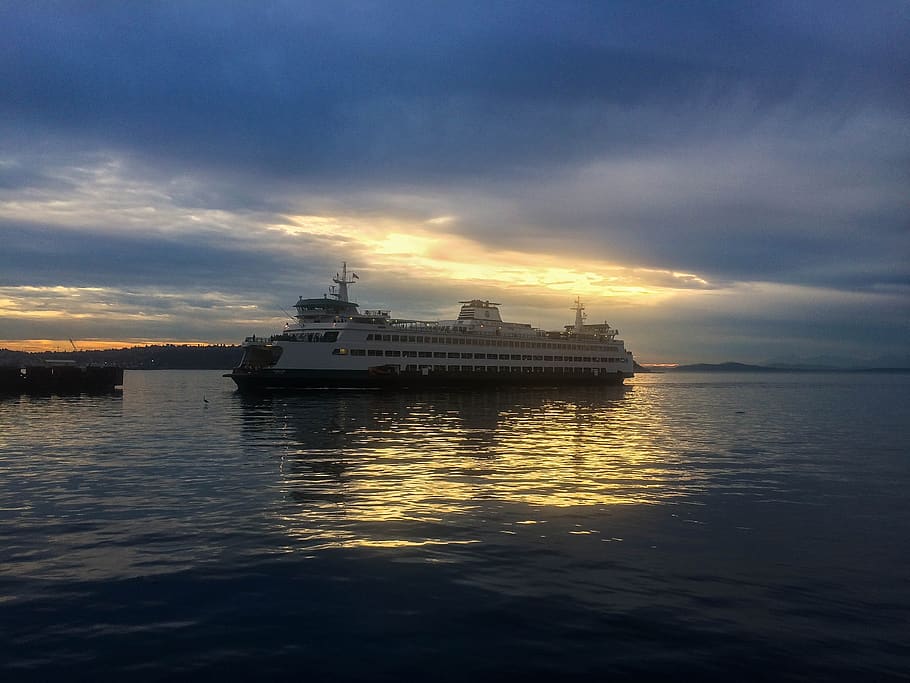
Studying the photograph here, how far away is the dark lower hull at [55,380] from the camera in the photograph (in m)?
91.3

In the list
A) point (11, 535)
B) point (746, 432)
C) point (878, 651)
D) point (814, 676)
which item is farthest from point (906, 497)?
point (11, 535)

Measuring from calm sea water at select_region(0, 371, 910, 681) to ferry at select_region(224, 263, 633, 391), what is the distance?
2315 inches

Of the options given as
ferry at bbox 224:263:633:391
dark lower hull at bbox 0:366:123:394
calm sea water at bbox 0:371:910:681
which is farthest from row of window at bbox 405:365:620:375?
calm sea water at bbox 0:371:910:681

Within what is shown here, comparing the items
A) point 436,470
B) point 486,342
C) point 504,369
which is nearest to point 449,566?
point 436,470

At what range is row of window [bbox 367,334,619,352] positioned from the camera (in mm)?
103188

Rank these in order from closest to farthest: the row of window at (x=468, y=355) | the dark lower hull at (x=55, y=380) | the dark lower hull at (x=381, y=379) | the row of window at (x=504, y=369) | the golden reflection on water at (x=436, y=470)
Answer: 1. the golden reflection on water at (x=436, y=470)
2. the dark lower hull at (x=381, y=379)
3. the dark lower hull at (x=55, y=380)
4. the row of window at (x=468, y=355)
5. the row of window at (x=504, y=369)

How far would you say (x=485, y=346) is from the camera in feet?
395

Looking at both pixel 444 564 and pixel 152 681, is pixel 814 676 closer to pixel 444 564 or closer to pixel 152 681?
pixel 444 564

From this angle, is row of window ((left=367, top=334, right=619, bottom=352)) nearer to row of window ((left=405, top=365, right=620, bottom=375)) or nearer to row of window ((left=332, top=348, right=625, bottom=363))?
row of window ((left=332, top=348, right=625, bottom=363))

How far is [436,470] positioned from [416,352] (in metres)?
79.8

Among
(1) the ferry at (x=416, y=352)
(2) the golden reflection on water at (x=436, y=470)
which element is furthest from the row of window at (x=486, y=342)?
(2) the golden reflection on water at (x=436, y=470)

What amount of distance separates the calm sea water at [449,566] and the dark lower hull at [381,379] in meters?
57.1

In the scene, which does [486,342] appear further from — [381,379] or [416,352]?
[381,379]

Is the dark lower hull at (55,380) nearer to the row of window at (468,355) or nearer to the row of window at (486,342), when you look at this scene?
the row of window at (468,355)
